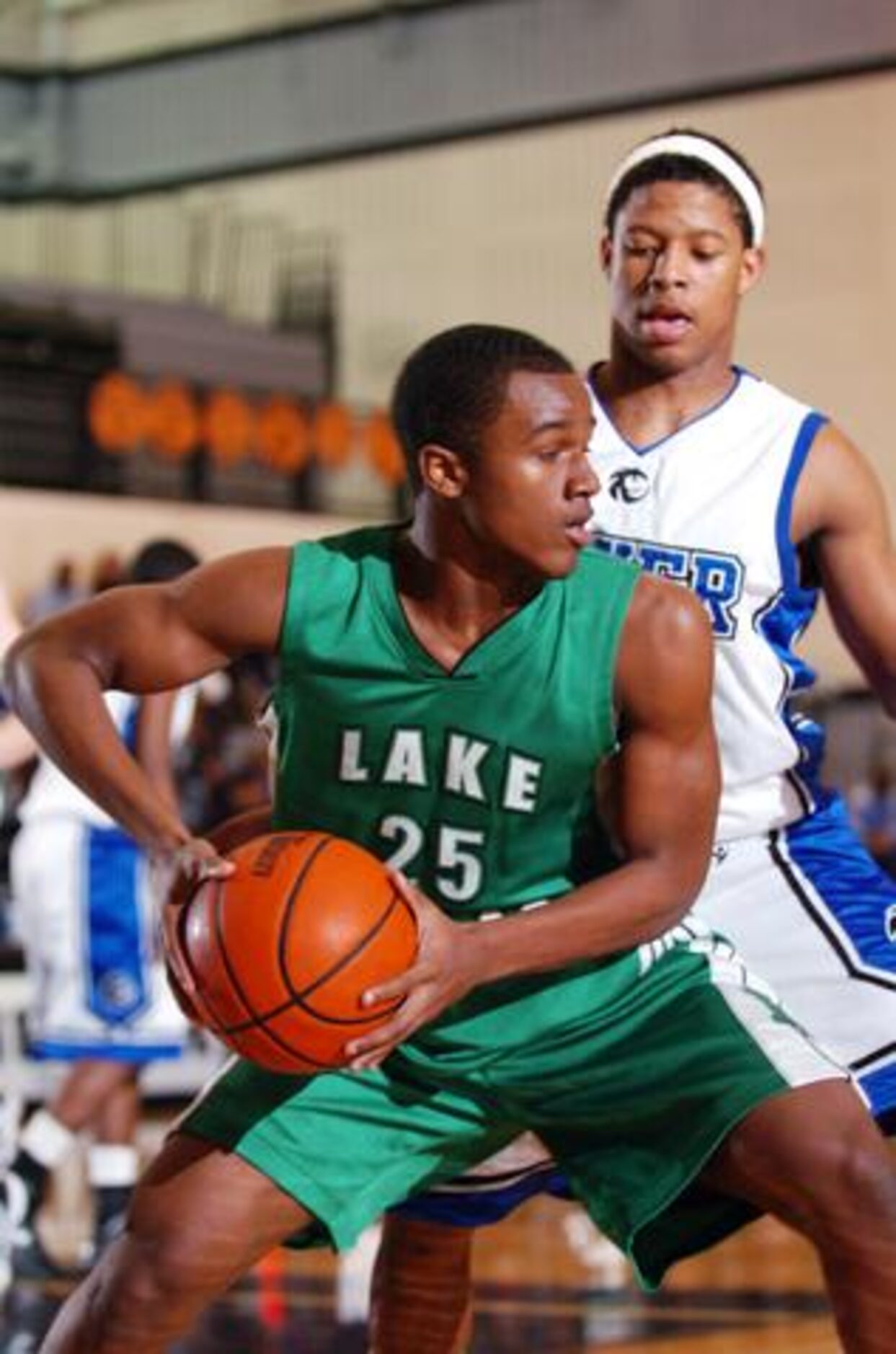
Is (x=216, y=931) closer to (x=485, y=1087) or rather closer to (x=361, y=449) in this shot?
(x=485, y=1087)

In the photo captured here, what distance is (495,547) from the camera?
11.7ft

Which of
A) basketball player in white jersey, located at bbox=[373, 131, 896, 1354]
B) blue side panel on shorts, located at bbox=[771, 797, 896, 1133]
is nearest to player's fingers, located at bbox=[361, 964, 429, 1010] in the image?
basketball player in white jersey, located at bbox=[373, 131, 896, 1354]

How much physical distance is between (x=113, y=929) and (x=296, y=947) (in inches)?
169

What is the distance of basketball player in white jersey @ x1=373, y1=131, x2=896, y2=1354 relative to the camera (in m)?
4.09

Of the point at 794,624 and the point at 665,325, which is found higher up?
the point at 665,325

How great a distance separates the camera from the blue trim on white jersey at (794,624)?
13.6ft

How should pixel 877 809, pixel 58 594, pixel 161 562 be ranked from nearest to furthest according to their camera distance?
pixel 161 562 < pixel 58 594 < pixel 877 809

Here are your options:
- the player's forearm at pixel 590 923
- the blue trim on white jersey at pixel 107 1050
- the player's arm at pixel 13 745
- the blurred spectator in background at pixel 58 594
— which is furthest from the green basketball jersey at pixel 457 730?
the blurred spectator in background at pixel 58 594

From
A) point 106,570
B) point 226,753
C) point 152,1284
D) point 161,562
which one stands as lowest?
point 226,753

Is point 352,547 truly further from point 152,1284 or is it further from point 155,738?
point 155,738

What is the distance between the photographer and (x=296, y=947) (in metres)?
3.27

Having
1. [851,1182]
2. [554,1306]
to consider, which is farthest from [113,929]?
[851,1182]

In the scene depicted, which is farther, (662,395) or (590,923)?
(662,395)

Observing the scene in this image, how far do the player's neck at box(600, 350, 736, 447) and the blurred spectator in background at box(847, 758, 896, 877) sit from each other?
10.1m
